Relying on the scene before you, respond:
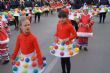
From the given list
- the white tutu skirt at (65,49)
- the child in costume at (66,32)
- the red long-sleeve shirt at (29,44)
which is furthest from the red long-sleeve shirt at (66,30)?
the red long-sleeve shirt at (29,44)

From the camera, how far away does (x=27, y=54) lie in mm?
5602

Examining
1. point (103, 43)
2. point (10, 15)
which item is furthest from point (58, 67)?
point (10, 15)

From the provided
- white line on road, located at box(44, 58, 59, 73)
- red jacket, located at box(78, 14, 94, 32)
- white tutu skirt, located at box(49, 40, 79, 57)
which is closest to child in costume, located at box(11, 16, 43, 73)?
white tutu skirt, located at box(49, 40, 79, 57)

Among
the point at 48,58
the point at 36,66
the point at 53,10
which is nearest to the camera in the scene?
the point at 36,66

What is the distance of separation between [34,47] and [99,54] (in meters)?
4.68

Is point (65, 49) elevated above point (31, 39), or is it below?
below

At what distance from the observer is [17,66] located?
561 cm

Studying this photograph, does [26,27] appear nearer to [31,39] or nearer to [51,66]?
[31,39]

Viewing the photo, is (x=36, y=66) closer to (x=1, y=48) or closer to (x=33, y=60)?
(x=33, y=60)

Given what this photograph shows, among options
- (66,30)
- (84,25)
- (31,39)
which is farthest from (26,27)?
(84,25)

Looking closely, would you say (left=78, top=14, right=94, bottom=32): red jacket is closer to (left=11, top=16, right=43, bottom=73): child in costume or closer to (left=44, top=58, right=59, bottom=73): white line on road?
(left=44, top=58, right=59, bottom=73): white line on road

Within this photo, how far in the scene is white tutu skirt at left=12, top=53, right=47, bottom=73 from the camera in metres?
5.49

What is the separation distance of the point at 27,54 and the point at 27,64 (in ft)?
0.67

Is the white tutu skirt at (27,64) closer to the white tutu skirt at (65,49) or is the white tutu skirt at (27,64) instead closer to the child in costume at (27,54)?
the child in costume at (27,54)
